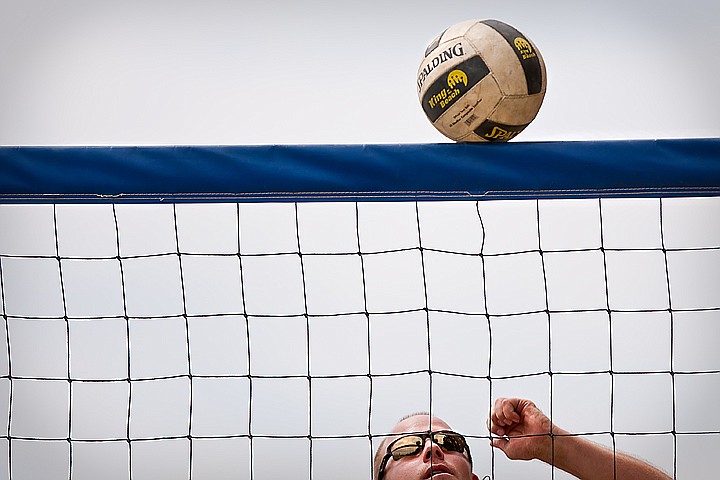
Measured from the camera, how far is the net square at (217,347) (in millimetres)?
2617

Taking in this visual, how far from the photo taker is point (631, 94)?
2.72 m

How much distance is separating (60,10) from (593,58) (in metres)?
1.61

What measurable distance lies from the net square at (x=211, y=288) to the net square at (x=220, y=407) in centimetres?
20

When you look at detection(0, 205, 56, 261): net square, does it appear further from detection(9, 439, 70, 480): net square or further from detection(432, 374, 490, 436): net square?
detection(432, 374, 490, 436): net square

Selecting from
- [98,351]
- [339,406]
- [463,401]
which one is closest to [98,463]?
[98,351]

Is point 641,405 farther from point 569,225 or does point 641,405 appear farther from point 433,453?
point 433,453

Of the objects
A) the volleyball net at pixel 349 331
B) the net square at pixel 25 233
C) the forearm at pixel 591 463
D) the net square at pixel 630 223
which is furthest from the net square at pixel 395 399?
the net square at pixel 25 233

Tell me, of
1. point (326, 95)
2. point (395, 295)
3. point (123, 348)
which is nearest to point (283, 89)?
point (326, 95)

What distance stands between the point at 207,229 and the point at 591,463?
4.31 ft

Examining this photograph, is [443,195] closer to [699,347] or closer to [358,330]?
[358,330]

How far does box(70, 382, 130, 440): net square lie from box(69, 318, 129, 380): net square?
0.11 ft

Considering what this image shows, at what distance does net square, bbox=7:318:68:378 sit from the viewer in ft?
8.81

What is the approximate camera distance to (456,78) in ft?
4.70

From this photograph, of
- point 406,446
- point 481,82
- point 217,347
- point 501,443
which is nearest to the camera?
point 481,82
